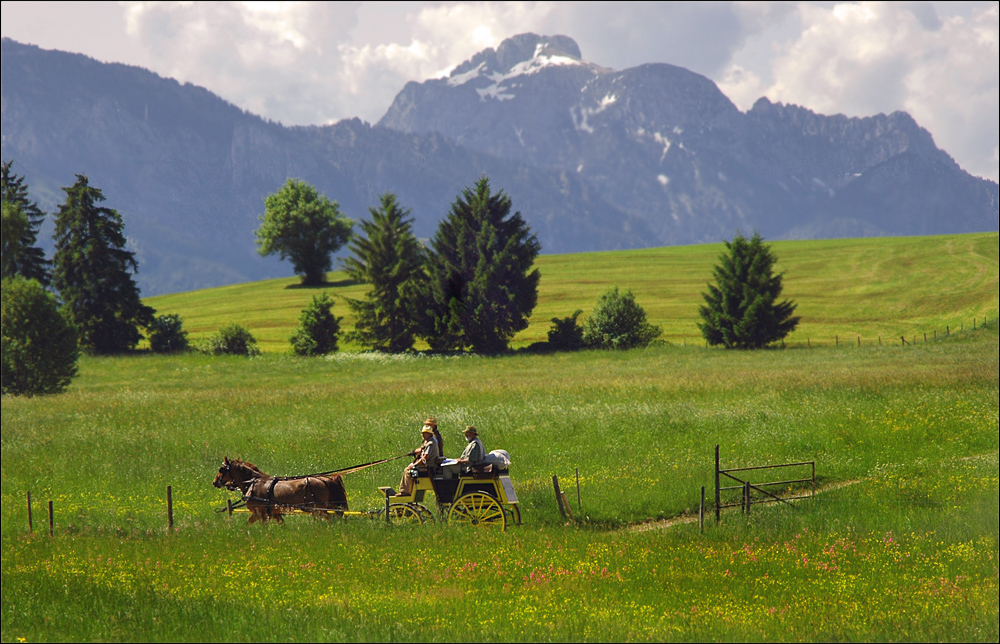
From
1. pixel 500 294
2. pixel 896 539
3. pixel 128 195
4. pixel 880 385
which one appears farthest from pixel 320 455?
pixel 500 294

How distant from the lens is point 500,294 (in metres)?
62.8

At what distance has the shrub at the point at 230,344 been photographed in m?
65.9

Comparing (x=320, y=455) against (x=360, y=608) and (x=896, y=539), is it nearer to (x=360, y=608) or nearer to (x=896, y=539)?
(x=360, y=608)

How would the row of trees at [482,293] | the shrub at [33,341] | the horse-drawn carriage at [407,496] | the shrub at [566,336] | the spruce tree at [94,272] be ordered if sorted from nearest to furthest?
1. the horse-drawn carriage at [407,496]
2. the shrub at [33,341]
3. the row of trees at [482,293]
4. the spruce tree at [94,272]
5. the shrub at [566,336]

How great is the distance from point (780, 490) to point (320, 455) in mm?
13161

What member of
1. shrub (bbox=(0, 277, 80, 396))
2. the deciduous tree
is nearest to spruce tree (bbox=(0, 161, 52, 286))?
shrub (bbox=(0, 277, 80, 396))

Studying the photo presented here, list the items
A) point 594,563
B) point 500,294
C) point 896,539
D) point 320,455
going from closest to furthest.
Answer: point 594,563
point 896,539
point 320,455
point 500,294

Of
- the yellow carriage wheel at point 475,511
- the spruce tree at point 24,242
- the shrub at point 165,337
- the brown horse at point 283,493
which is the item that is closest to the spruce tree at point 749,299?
the shrub at point 165,337

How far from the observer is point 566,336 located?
6538 centimetres

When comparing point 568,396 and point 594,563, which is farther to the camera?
point 568,396

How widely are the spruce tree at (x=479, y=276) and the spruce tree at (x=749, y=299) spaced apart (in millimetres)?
16412

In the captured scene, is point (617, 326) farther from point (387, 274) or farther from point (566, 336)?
point (387, 274)

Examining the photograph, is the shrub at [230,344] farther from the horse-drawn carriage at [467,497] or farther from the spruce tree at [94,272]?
the horse-drawn carriage at [467,497]

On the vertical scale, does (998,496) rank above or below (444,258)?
below
